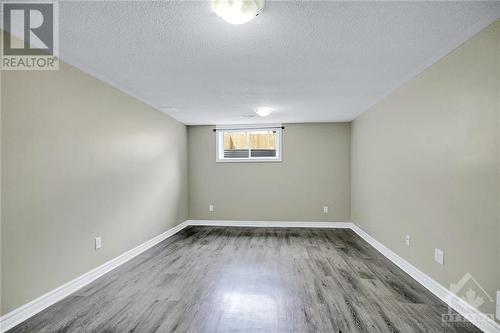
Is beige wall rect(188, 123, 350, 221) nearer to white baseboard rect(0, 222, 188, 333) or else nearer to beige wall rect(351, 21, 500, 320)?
beige wall rect(351, 21, 500, 320)

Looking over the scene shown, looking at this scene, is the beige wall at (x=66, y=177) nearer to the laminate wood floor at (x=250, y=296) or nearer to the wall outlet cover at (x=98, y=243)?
the wall outlet cover at (x=98, y=243)

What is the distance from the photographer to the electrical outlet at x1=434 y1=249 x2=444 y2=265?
2217mm

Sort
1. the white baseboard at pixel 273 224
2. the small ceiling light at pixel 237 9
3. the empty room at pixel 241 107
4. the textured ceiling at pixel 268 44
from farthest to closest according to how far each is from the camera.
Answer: the white baseboard at pixel 273 224 < the empty room at pixel 241 107 < the textured ceiling at pixel 268 44 < the small ceiling light at pixel 237 9

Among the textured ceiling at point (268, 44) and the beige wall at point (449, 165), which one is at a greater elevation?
the textured ceiling at point (268, 44)

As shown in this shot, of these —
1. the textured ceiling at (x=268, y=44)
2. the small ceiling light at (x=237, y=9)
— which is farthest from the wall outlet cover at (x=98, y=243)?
the small ceiling light at (x=237, y=9)

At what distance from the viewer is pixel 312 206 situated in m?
Result: 5.12

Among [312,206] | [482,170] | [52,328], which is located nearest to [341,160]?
[312,206]

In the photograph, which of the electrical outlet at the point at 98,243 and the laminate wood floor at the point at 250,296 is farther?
the electrical outlet at the point at 98,243

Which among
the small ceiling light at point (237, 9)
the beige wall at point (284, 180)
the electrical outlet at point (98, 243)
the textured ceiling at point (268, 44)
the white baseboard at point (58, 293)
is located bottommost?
the white baseboard at point (58, 293)

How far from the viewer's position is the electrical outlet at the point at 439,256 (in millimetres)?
2217

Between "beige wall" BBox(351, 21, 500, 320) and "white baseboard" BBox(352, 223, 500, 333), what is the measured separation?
0.07 metres

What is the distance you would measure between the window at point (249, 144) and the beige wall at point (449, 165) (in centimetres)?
232

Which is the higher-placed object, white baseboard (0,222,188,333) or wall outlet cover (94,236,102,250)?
wall outlet cover (94,236,102,250)

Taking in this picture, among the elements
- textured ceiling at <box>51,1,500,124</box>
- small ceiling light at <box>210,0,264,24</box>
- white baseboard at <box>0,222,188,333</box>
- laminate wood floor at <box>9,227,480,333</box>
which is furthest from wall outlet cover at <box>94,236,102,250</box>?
small ceiling light at <box>210,0,264,24</box>
